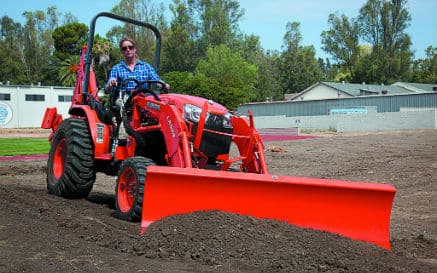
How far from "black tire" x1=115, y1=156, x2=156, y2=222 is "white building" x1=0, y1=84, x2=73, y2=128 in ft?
174

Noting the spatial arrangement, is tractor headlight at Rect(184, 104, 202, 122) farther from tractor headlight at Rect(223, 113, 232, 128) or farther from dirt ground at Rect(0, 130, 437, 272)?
dirt ground at Rect(0, 130, 437, 272)

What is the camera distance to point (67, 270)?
4.26 metres

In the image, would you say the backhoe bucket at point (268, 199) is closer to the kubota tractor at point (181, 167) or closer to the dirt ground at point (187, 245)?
the kubota tractor at point (181, 167)

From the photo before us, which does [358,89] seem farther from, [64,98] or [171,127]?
[171,127]

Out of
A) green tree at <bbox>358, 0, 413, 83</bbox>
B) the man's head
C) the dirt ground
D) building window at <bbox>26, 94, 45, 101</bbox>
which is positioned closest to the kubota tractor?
the dirt ground

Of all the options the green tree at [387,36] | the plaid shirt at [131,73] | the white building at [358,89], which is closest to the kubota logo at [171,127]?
the plaid shirt at [131,73]

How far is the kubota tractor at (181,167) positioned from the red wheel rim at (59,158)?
15 mm

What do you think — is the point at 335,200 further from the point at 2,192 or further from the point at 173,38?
the point at 173,38

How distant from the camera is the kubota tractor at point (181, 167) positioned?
551 cm

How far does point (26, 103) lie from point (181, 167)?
181 feet

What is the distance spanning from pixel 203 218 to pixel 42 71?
76.3 meters

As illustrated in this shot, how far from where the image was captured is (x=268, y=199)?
217 inches

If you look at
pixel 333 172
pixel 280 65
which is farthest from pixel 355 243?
pixel 280 65

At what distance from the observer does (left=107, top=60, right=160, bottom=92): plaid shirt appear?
7.59 m
